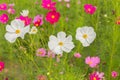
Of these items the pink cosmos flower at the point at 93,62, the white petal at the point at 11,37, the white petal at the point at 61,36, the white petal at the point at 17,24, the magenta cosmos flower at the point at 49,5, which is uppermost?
the magenta cosmos flower at the point at 49,5

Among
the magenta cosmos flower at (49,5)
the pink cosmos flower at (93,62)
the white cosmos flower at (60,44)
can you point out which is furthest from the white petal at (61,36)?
the magenta cosmos flower at (49,5)

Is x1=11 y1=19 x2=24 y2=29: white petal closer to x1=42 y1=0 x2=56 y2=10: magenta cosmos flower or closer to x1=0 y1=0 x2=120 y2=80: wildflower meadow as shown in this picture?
x1=0 y1=0 x2=120 y2=80: wildflower meadow

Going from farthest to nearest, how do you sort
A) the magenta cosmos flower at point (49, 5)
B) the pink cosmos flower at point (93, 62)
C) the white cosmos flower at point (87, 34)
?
the magenta cosmos flower at point (49, 5) < the pink cosmos flower at point (93, 62) < the white cosmos flower at point (87, 34)

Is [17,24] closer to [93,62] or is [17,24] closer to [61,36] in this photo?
[61,36]

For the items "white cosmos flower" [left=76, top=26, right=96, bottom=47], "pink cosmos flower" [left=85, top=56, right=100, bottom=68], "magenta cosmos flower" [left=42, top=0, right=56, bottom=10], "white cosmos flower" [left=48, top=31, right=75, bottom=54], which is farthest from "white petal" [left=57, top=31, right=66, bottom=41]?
"magenta cosmos flower" [left=42, top=0, right=56, bottom=10]

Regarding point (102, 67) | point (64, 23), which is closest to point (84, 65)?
point (102, 67)

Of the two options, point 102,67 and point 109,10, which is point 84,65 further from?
point 109,10

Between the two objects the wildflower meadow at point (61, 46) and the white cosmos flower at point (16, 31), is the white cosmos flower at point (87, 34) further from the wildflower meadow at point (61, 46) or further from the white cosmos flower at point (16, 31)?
the white cosmos flower at point (16, 31)

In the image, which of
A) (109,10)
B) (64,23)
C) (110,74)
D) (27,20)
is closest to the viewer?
(27,20)
